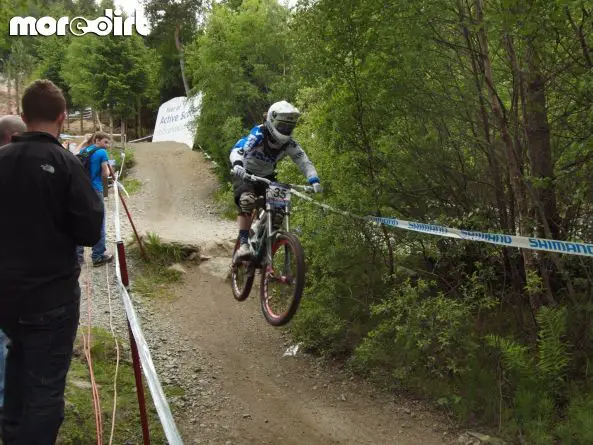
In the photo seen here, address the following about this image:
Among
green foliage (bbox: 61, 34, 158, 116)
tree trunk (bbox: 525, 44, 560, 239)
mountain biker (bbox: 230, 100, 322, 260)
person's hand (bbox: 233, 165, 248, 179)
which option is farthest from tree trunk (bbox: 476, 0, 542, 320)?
green foliage (bbox: 61, 34, 158, 116)

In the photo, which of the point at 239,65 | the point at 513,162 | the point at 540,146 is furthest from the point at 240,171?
the point at 239,65

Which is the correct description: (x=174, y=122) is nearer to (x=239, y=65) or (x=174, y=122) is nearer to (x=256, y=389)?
(x=239, y=65)

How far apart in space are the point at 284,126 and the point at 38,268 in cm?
349

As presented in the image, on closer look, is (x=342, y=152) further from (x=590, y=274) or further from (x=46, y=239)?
(x=46, y=239)

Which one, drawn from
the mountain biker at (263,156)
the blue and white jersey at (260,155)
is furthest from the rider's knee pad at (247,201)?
the blue and white jersey at (260,155)

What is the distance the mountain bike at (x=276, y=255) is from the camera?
547 cm

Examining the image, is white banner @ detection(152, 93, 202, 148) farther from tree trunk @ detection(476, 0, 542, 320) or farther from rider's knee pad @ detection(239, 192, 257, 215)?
tree trunk @ detection(476, 0, 542, 320)

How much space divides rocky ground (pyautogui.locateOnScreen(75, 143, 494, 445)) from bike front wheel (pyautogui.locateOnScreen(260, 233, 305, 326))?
0.97m

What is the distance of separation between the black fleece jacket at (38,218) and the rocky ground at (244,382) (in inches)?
111

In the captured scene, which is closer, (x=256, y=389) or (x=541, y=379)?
(x=541, y=379)

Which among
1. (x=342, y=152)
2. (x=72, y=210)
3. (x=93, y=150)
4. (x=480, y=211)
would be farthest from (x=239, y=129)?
(x=72, y=210)

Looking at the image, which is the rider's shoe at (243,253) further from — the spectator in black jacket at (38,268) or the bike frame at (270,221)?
the spectator in black jacket at (38,268)

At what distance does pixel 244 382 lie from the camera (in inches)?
249

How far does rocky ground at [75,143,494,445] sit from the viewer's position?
536 centimetres
